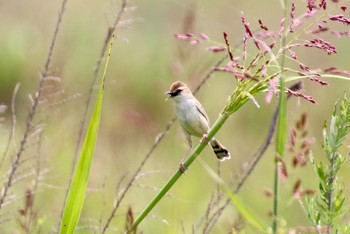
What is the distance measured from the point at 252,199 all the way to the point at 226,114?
15.0ft

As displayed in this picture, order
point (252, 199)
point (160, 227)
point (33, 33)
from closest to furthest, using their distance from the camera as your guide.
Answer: point (160, 227) → point (252, 199) → point (33, 33)

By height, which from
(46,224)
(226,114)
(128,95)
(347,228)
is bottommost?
(128,95)

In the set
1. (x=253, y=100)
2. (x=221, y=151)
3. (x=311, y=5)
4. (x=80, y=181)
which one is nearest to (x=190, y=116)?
(x=221, y=151)

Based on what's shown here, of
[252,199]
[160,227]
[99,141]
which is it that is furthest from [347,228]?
[99,141]

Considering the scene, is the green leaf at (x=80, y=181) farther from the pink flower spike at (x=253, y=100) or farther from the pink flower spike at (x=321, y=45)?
the pink flower spike at (x=321, y=45)

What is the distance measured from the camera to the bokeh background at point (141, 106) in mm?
5934

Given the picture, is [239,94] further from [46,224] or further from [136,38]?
[136,38]

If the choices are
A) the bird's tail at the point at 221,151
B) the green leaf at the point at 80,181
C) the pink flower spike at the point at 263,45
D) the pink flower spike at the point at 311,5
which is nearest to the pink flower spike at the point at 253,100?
the pink flower spike at the point at 263,45

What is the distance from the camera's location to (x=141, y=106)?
31.0 ft

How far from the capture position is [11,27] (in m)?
Result: 11.0

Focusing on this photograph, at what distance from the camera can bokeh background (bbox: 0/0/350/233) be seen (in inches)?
234

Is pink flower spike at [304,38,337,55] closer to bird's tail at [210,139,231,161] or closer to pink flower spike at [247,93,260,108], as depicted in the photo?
pink flower spike at [247,93,260,108]

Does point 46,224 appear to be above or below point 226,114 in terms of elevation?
below

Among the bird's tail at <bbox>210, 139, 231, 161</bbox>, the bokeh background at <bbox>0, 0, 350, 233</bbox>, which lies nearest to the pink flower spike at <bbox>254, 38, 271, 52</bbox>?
the bokeh background at <bbox>0, 0, 350, 233</bbox>
